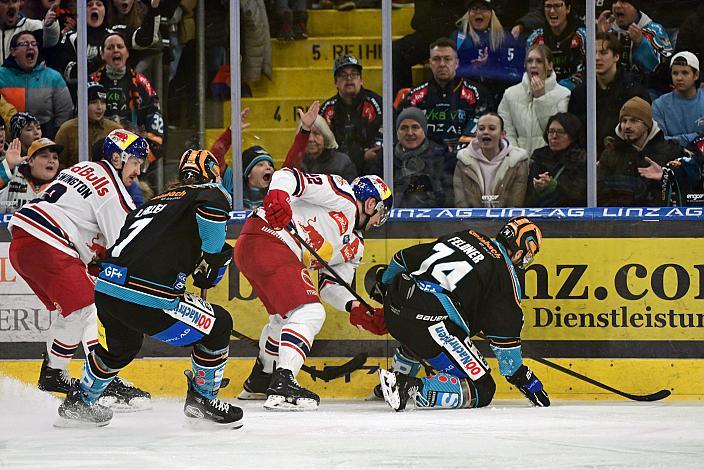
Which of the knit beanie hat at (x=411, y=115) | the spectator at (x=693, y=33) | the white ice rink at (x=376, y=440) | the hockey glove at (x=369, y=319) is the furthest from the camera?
the knit beanie hat at (x=411, y=115)

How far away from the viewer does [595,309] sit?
22.1 feet

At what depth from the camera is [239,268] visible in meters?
6.70

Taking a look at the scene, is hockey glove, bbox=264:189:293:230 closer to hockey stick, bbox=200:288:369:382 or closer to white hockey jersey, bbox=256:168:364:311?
white hockey jersey, bbox=256:168:364:311

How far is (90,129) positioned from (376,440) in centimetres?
302

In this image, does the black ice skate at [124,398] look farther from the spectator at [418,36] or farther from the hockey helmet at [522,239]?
the spectator at [418,36]

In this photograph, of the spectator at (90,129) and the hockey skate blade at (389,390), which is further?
the spectator at (90,129)

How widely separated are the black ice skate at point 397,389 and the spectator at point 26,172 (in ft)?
7.70

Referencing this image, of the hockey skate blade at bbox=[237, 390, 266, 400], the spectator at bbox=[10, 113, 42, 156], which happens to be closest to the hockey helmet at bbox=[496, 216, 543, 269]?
the hockey skate blade at bbox=[237, 390, 266, 400]

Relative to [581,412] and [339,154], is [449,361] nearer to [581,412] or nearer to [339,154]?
[581,412]

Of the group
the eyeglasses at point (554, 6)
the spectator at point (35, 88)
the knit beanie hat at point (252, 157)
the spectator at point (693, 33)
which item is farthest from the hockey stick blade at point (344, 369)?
the spectator at point (693, 33)

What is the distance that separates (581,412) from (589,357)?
789 mm

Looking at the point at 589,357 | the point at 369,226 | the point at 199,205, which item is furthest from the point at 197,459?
the point at 589,357

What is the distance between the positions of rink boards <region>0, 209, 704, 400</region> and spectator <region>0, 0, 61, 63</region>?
1.95 m

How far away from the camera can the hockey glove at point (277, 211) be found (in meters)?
6.13
